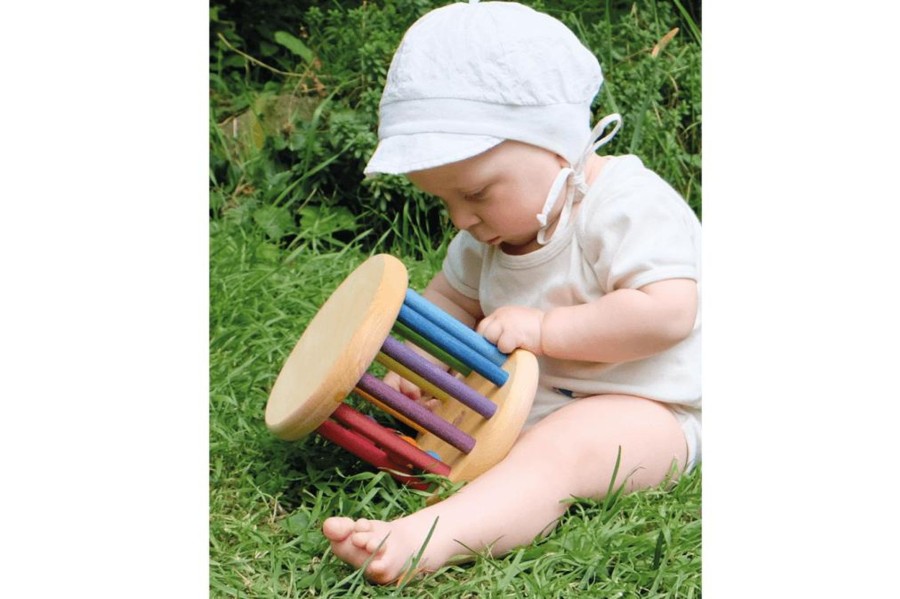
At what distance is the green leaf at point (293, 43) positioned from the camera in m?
2.33

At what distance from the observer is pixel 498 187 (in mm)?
1414

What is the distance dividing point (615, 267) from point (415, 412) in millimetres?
301

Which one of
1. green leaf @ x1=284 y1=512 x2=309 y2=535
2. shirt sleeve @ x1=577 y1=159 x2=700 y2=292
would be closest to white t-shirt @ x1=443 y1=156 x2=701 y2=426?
shirt sleeve @ x1=577 y1=159 x2=700 y2=292

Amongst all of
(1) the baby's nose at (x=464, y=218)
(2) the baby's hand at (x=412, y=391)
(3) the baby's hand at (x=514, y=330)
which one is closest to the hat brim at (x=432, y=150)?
(1) the baby's nose at (x=464, y=218)

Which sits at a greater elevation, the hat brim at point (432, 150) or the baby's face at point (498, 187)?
the hat brim at point (432, 150)

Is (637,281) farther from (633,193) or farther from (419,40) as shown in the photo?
(419,40)

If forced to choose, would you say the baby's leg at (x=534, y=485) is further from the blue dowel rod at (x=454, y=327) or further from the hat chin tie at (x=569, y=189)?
the hat chin tie at (x=569, y=189)

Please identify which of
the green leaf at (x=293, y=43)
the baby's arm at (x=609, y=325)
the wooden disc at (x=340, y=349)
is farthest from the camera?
the green leaf at (x=293, y=43)

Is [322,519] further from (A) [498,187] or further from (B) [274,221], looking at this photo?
(B) [274,221]

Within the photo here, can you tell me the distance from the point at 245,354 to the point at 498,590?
729 mm

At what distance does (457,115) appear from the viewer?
1363 mm

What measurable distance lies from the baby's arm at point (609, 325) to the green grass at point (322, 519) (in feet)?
0.58

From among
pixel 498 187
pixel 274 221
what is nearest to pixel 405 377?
pixel 498 187

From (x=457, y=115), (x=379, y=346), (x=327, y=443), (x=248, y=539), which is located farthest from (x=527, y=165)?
(x=248, y=539)
